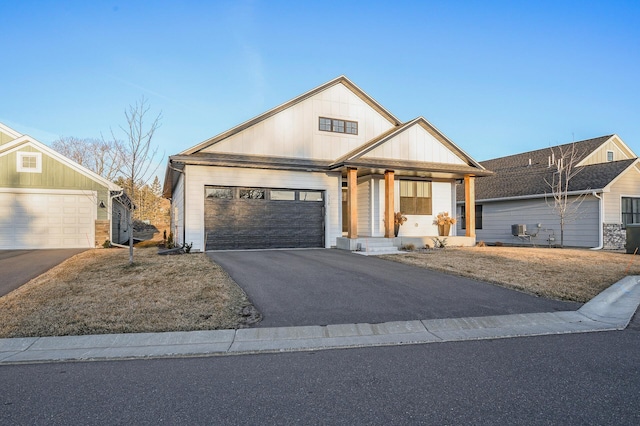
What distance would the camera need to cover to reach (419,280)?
9.52m

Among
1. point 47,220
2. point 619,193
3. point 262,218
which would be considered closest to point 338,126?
point 262,218

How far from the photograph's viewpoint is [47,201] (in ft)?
58.4

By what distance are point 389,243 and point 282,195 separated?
4800 millimetres

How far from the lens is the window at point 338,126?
1805 cm

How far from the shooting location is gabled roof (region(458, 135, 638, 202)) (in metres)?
19.5

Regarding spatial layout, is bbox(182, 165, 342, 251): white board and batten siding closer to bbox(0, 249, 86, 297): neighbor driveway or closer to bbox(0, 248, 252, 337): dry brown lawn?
bbox(0, 249, 86, 297): neighbor driveway

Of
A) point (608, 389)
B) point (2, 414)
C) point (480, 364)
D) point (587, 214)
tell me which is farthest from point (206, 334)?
point (587, 214)

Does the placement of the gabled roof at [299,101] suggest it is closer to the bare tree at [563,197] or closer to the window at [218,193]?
the window at [218,193]

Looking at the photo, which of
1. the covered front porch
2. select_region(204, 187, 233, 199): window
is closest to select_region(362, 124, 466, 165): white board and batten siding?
the covered front porch

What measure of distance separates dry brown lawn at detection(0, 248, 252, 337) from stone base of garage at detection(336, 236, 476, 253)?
22.5 feet

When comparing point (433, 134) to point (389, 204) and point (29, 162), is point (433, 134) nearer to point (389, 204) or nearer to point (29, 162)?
point (389, 204)

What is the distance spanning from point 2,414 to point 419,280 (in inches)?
313

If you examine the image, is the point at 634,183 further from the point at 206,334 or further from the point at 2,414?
the point at 2,414

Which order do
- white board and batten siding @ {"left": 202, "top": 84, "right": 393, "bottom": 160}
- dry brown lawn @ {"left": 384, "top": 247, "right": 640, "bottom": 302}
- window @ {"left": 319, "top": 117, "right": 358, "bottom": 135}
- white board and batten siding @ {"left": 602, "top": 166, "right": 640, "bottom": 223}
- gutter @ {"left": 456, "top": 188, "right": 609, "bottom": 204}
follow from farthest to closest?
1. white board and batten siding @ {"left": 602, "top": 166, "right": 640, "bottom": 223}
2. gutter @ {"left": 456, "top": 188, "right": 609, "bottom": 204}
3. window @ {"left": 319, "top": 117, "right": 358, "bottom": 135}
4. white board and batten siding @ {"left": 202, "top": 84, "right": 393, "bottom": 160}
5. dry brown lawn @ {"left": 384, "top": 247, "right": 640, "bottom": 302}
